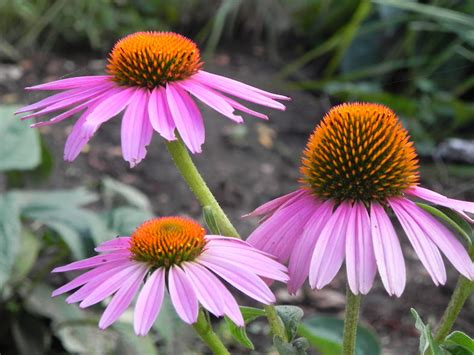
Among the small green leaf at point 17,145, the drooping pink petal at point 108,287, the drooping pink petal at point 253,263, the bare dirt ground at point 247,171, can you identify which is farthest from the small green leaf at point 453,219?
the bare dirt ground at point 247,171

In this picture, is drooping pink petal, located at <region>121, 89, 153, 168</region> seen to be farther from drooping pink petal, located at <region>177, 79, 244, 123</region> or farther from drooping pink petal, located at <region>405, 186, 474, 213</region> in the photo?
drooping pink petal, located at <region>405, 186, 474, 213</region>

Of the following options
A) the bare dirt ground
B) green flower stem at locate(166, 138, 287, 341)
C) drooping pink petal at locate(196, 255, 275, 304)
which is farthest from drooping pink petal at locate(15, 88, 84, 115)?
the bare dirt ground

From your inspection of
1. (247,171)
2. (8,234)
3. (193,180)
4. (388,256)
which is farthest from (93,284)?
(247,171)

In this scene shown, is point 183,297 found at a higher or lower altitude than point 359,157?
lower

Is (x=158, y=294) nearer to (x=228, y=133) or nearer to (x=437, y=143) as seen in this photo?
(x=228, y=133)

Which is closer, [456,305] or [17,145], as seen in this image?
[456,305]

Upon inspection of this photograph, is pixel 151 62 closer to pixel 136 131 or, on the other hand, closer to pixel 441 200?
pixel 136 131
